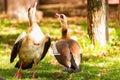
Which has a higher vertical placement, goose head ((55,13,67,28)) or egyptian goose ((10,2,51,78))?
goose head ((55,13,67,28))

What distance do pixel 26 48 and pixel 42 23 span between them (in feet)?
31.6

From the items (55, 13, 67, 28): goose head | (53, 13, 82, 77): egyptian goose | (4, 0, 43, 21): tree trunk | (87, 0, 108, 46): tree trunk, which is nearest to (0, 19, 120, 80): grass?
(87, 0, 108, 46): tree trunk

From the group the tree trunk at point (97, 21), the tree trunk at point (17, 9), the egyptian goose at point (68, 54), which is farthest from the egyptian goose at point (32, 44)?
the tree trunk at point (17, 9)

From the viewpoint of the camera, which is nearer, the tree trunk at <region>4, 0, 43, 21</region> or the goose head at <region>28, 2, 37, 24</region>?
the goose head at <region>28, 2, 37, 24</region>

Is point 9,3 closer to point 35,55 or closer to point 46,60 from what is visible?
point 46,60

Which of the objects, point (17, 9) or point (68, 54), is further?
point (17, 9)

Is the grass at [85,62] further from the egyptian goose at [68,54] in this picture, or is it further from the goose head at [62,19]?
the goose head at [62,19]

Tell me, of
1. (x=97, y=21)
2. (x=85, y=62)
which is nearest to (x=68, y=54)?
(x=85, y=62)

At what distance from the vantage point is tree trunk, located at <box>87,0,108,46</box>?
1181 centimetres

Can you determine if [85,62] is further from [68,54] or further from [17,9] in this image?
[17,9]

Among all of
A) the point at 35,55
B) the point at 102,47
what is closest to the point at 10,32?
the point at 102,47

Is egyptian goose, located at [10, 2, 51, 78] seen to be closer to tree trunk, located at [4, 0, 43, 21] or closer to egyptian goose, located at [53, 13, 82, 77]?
egyptian goose, located at [53, 13, 82, 77]

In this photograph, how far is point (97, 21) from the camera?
11.8 m

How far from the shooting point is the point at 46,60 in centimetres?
1043
